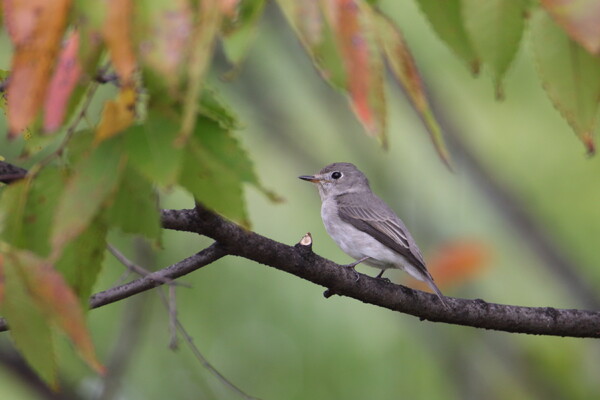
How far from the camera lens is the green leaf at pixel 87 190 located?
1.52 m

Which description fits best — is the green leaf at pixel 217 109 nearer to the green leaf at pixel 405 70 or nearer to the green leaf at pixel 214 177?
the green leaf at pixel 214 177

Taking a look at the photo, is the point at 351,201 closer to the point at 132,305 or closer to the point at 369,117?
the point at 132,305

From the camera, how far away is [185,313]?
665cm

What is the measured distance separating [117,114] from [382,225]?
416cm

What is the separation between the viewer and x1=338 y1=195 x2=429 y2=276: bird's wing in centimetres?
524

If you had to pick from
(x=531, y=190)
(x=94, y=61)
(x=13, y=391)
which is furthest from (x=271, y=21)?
(x=94, y=61)

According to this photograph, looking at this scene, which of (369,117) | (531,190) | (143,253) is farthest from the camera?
(531,190)

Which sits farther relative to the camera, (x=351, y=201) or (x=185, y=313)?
(x=185, y=313)

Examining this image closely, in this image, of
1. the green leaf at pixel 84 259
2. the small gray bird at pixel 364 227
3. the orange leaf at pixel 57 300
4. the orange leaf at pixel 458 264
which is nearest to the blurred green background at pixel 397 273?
the orange leaf at pixel 458 264

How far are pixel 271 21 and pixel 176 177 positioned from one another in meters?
4.95

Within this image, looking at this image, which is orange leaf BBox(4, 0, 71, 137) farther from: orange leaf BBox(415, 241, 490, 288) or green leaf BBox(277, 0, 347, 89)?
orange leaf BBox(415, 241, 490, 288)

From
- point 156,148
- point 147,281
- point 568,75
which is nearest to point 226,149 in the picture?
point 156,148

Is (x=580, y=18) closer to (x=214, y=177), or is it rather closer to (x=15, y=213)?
(x=214, y=177)

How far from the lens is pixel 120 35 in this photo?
1.42 meters
